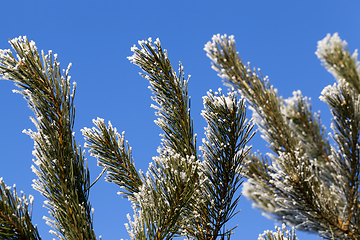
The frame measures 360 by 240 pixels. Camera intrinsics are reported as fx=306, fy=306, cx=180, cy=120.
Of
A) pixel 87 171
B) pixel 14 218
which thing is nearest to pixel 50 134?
pixel 87 171

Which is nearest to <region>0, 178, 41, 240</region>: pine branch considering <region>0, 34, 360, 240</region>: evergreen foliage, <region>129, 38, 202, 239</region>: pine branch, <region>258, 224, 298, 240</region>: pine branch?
<region>0, 34, 360, 240</region>: evergreen foliage

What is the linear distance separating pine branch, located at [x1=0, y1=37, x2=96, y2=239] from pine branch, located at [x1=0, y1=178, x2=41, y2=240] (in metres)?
0.14

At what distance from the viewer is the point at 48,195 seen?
176cm

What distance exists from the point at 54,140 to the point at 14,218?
17.7 inches

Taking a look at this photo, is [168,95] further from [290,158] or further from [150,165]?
[290,158]

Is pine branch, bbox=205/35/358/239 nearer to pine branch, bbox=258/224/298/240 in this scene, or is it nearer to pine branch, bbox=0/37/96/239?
pine branch, bbox=258/224/298/240

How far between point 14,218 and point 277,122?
3758mm

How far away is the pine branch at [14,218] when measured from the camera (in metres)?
1.55

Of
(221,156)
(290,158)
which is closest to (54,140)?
(221,156)

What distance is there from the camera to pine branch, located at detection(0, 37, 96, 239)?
171 centimetres

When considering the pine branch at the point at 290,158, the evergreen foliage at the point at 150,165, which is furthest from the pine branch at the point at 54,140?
the pine branch at the point at 290,158

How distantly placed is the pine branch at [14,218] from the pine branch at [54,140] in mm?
143

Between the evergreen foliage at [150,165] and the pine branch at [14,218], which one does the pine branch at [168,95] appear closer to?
the evergreen foliage at [150,165]

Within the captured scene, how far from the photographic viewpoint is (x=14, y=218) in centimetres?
156
